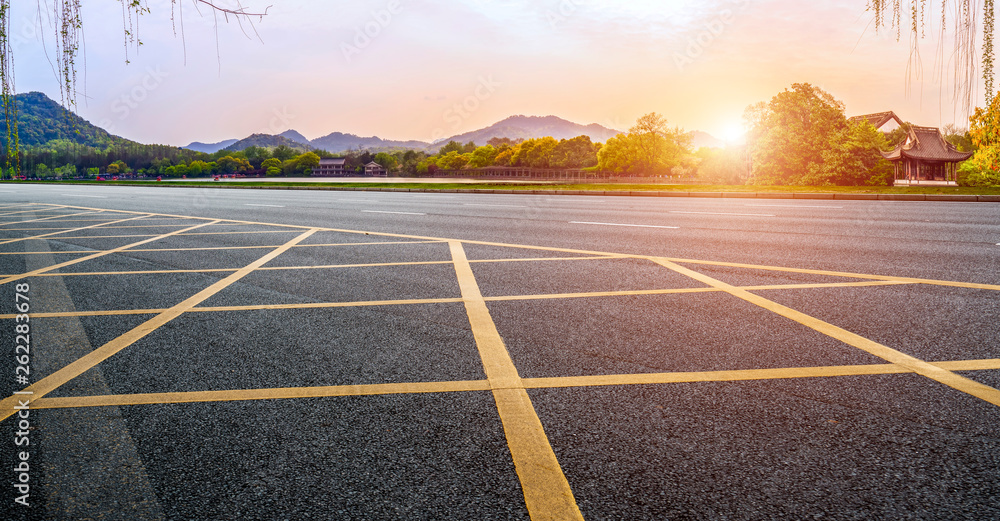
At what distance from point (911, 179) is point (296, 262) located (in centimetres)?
5436

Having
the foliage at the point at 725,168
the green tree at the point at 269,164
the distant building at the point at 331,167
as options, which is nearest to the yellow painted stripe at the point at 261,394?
the foliage at the point at 725,168

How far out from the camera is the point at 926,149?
1817 inches

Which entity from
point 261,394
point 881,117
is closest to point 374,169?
point 881,117

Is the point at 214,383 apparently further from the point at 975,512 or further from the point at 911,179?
the point at 911,179

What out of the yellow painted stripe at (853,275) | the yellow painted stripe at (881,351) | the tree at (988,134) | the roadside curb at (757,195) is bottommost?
the yellow painted stripe at (881,351)

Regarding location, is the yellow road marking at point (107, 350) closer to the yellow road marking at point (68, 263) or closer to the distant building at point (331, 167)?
the yellow road marking at point (68, 263)

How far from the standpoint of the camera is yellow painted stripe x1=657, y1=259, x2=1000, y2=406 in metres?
2.79

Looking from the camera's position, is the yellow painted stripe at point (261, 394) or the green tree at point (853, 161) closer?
the yellow painted stripe at point (261, 394)

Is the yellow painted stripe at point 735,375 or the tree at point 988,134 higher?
the tree at point 988,134

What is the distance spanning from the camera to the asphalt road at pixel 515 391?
77.9 inches

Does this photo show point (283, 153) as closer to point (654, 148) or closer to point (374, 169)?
point (374, 169)

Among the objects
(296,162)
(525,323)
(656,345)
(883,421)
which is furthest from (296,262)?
(296,162)

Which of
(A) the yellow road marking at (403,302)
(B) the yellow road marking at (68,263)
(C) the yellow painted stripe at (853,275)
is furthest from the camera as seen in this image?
(B) the yellow road marking at (68,263)

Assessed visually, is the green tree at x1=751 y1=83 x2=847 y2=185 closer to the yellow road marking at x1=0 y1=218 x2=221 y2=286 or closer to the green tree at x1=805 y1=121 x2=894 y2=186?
the green tree at x1=805 y1=121 x2=894 y2=186
